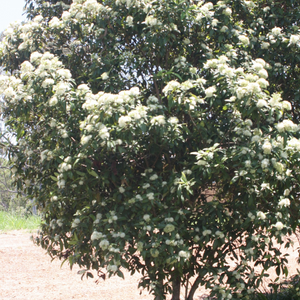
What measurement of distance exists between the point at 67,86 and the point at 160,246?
1.41m

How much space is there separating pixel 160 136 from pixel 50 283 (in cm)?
472

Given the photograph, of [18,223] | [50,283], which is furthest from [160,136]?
[18,223]

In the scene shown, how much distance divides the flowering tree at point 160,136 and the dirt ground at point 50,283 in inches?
75.7

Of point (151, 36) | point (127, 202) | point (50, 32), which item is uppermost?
point (50, 32)

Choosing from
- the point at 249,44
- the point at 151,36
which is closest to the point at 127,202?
the point at 151,36

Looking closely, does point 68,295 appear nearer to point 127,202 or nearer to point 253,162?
point 127,202

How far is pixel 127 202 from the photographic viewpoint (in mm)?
2879

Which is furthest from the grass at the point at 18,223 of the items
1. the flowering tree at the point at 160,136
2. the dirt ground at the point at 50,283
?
the flowering tree at the point at 160,136

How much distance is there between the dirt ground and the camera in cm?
564

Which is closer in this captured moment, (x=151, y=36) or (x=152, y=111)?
(x=152, y=111)

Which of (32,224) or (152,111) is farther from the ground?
(152,111)

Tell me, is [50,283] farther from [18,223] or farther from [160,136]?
[18,223]

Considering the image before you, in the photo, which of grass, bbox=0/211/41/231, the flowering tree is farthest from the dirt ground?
grass, bbox=0/211/41/231

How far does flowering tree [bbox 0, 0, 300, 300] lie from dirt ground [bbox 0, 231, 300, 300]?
1.92m
